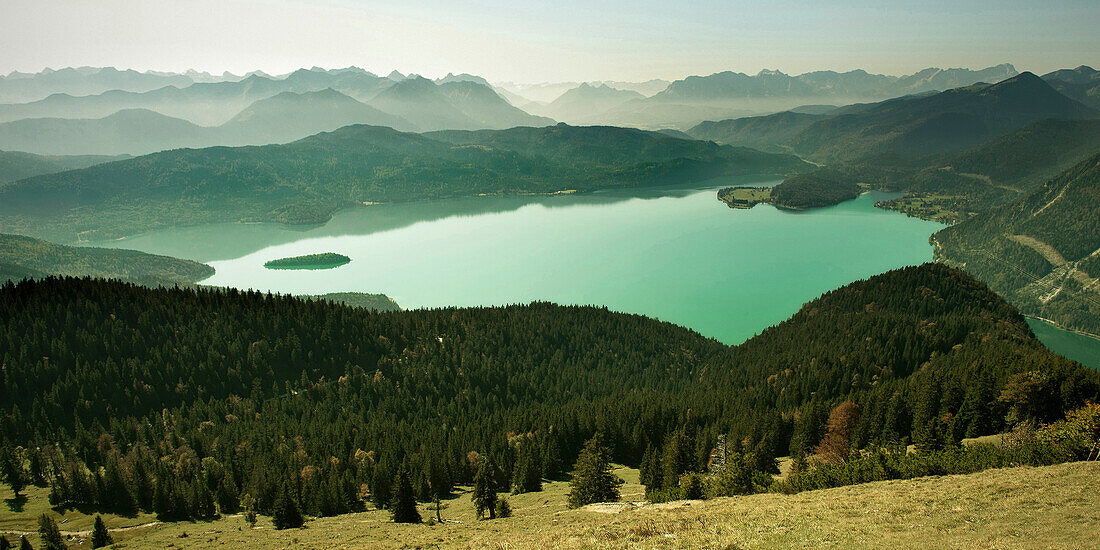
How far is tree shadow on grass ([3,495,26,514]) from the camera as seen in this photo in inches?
2390

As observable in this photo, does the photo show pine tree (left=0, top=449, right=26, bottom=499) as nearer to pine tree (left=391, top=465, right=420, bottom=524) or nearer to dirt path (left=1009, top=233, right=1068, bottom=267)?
pine tree (left=391, top=465, right=420, bottom=524)

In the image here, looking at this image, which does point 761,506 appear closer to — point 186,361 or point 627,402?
point 627,402

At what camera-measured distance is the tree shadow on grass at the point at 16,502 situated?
60706 millimetres

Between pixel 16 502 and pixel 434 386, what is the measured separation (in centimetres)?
5536

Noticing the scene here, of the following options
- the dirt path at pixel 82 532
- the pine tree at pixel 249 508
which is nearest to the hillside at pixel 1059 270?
the pine tree at pixel 249 508

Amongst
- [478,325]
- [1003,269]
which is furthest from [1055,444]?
[1003,269]

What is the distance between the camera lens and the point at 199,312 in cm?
11369

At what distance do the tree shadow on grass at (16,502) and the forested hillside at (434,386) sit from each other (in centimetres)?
402

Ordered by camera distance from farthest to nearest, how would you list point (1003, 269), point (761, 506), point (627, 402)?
point (1003, 269), point (627, 402), point (761, 506)

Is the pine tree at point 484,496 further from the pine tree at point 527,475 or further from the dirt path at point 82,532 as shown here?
the dirt path at point 82,532

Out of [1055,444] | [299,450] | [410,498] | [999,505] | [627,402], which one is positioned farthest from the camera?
[627,402]

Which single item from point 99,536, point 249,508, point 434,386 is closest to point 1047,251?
point 434,386

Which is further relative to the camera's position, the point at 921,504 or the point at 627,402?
the point at 627,402

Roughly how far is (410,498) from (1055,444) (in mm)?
52178
